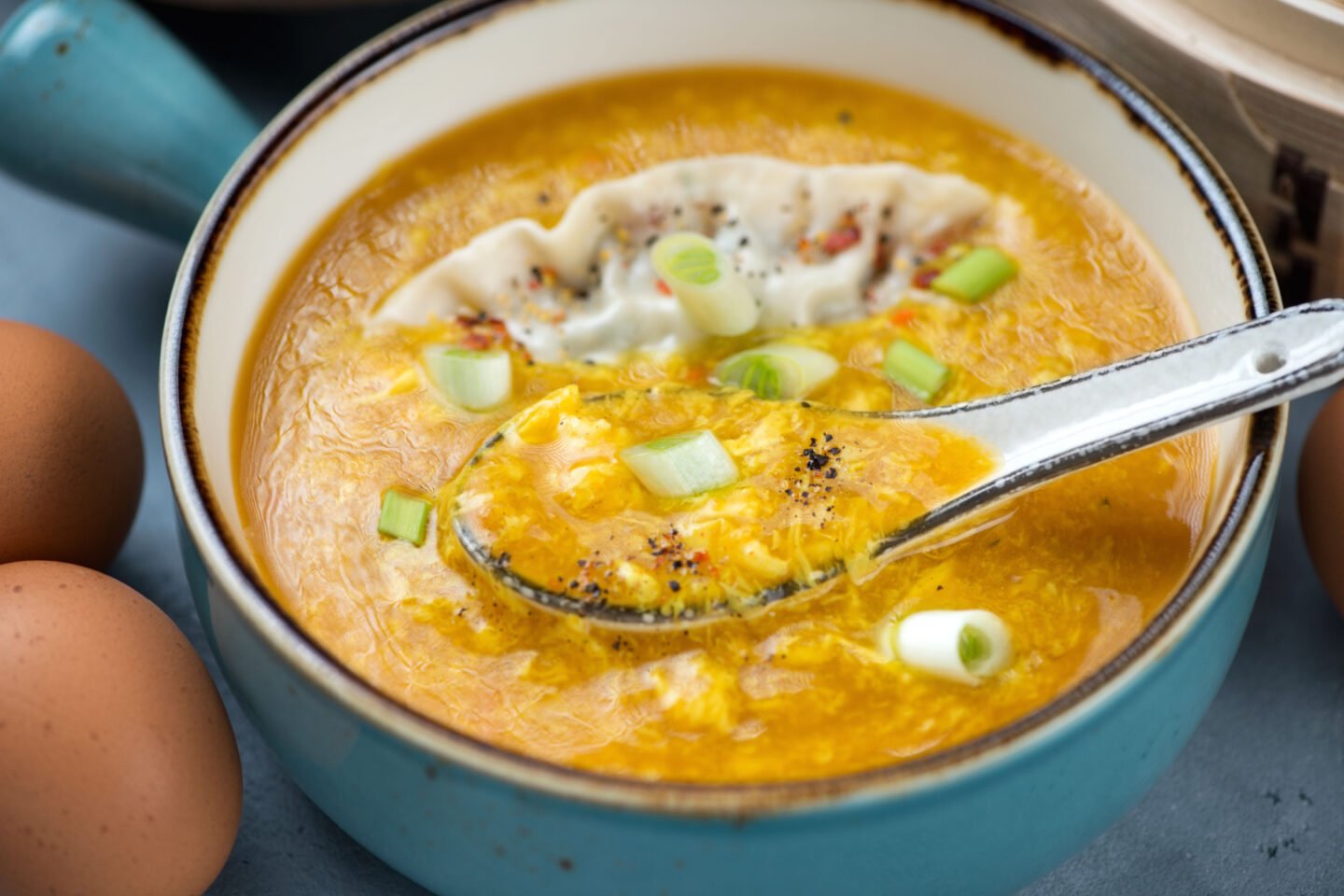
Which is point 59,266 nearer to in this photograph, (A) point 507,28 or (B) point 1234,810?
(A) point 507,28

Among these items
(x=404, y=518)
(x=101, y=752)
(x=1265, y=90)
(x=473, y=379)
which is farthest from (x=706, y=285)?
(x=101, y=752)

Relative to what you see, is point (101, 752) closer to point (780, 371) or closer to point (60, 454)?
point (60, 454)

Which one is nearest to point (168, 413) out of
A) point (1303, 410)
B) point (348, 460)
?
point (348, 460)

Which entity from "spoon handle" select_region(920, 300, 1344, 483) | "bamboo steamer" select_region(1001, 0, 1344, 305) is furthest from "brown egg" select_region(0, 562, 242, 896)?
"bamboo steamer" select_region(1001, 0, 1344, 305)

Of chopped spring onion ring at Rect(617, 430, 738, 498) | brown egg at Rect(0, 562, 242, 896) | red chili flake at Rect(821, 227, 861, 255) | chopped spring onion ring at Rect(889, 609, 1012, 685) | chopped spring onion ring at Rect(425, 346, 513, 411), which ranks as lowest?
brown egg at Rect(0, 562, 242, 896)

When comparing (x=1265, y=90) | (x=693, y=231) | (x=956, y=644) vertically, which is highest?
(x=1265, y=90)

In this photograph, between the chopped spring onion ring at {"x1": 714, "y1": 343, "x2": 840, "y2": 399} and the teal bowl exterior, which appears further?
the chopped spring onion ring at {"x1": 714, "y1": 343, "x2": 840, "y2": 399}

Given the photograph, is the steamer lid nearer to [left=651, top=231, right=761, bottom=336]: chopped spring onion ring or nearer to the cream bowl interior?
the cream bowl interior

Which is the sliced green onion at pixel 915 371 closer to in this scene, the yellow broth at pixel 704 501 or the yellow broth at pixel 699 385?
the yellow broth at pixel 699 385
